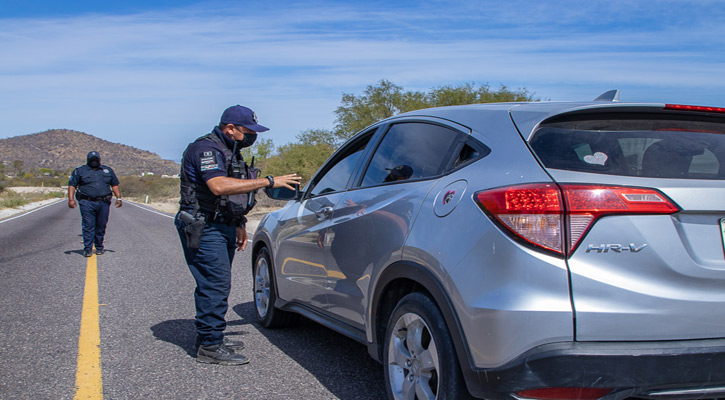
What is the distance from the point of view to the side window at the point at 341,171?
4596mm

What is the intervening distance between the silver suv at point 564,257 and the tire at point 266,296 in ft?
7.81

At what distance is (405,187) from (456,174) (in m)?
0.46

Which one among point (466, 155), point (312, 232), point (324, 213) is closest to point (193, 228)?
point (312, 232)

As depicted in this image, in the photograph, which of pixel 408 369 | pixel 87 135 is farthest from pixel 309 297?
pixel 87 135

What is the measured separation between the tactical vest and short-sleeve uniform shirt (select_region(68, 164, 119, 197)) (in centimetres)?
786

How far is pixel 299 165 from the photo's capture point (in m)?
46.0

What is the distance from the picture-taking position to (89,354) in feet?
16.3

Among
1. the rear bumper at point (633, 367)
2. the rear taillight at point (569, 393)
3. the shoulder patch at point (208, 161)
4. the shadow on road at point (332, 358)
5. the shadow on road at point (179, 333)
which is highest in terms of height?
the shoulder patch at point (208, 161)

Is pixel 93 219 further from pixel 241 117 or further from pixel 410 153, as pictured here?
pixel 410 153

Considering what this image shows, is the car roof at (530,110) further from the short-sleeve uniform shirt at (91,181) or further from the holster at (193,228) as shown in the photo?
the short-sleeve uniform shirt at (91,181)

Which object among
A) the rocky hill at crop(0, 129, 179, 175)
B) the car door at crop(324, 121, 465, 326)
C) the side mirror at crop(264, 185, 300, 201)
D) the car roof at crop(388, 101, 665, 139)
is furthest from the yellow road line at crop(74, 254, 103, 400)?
the rocky hill at crop(0, 129, 179, 175)

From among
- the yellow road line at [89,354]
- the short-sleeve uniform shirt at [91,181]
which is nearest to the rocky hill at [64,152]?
the short-sleeve uniform shirt at [91,181]

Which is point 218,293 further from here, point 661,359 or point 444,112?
point 661,359

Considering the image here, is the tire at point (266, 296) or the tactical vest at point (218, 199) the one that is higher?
the tactical vest at point (218, 199)
